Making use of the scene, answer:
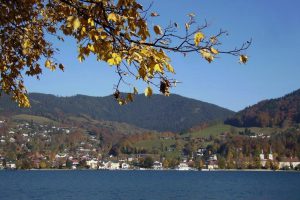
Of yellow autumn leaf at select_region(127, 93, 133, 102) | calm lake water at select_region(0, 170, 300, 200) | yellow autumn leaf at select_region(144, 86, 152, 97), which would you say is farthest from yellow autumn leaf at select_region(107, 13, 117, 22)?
calm lake water at select_region(0, 170, 300, 200)

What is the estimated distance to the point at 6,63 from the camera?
9250 mm

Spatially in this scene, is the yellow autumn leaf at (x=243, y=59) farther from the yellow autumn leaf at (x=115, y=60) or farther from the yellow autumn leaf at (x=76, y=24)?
the yellow autumn leaf at (x=76, y=24)

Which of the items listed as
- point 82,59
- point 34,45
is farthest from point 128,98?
point 34,45

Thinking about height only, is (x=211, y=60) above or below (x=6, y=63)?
below

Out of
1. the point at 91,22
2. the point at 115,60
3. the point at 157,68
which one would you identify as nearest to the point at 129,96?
the point at 115,60

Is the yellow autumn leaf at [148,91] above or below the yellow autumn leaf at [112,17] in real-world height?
below

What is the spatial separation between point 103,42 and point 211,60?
4.04 ft

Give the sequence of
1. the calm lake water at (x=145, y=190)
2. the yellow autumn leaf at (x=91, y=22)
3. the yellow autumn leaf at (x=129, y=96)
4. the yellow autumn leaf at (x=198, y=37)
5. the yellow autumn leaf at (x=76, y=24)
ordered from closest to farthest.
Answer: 1. the yellow autumn leaf at (x=76, y=24)
2. the yellow autumn leaf at (x=91, y=22)
3. the yellow autumn leaf at (x=198, y=37)
4. the yellow autumn leaf at (x=129, y=96)
5. the calm lake water at (x=145, y=190)

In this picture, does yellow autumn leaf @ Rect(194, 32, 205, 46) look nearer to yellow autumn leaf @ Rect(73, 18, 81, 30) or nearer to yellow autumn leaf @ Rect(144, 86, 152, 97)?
yellow autumn leaf @ Rect(144, 86, 152, 97)

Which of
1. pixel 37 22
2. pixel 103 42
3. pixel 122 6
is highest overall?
pixel 37 22

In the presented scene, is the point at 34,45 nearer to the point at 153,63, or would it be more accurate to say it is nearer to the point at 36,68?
the point at 36,68

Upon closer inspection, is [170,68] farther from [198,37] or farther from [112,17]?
[112,17]

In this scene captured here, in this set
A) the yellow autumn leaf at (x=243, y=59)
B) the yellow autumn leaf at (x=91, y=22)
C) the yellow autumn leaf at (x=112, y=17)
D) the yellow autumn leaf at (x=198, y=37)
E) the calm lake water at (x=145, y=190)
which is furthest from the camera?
the calm lake water at (x=145, y=190)

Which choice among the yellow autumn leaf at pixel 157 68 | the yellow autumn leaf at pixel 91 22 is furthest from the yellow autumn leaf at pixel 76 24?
the yellow autumn leaf at pixel 157 68
